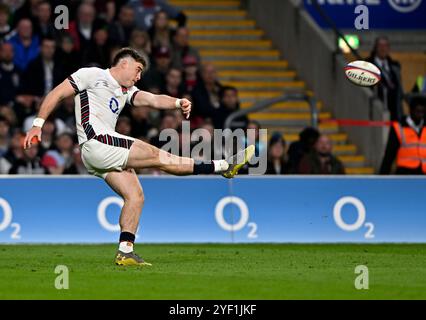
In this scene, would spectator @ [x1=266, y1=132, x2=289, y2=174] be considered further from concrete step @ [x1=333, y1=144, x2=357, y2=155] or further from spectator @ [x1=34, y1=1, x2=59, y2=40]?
spectator @ [x1=34, y1=1, x2=59, y2=40]

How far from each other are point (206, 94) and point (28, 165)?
3714 millimetres

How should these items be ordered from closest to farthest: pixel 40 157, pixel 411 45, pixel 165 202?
pixel 165 202
pixel 40 157
pixel 411 45

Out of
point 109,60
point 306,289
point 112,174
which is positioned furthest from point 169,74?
point 306,289

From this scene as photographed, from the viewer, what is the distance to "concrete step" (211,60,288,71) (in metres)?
24.8

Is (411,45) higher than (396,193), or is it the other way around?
(411,45)

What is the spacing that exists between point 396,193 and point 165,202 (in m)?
3.24

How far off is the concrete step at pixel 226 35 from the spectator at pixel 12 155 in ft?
21.2

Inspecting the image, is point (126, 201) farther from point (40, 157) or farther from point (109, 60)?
point (109, 60)

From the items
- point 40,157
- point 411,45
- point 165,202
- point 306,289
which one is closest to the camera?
point 306,289

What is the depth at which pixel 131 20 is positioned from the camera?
2244 cm

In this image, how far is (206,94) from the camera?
21859 mm

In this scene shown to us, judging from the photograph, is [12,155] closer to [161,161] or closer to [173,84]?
[173,84]

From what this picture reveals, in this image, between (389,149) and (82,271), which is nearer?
(82,271)
